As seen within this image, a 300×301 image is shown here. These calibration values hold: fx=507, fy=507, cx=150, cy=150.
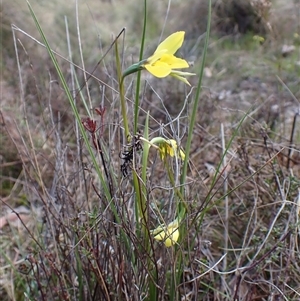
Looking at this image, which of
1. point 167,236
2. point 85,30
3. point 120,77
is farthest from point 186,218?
point 85,30

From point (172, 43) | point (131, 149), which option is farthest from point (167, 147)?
point (172, 43)

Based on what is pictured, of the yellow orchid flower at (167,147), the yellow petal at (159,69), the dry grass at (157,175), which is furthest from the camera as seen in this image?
the dry grass at (157,175)

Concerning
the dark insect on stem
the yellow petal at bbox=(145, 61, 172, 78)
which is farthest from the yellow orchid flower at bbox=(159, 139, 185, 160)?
the yellow petal at bbox=(145, 61, 172, 78)

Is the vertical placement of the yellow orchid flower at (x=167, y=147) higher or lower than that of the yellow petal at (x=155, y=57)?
lower

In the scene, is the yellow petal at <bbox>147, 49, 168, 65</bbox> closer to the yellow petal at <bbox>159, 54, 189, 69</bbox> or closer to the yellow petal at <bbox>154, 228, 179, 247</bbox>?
the yellow petal at <bbox>159, 54, 189, 69</bbox>

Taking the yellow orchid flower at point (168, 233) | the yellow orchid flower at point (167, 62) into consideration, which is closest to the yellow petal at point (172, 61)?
the yellow orchid flower at point (167, 62)

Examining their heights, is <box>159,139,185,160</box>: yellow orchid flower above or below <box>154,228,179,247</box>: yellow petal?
above

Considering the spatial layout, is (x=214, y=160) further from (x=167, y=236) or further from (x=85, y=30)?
(x=85, y=30)

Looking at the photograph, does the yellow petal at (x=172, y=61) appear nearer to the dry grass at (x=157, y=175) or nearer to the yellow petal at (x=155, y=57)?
the yellow petal at (x=155, y=57)
